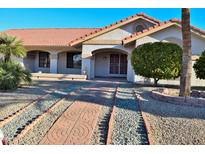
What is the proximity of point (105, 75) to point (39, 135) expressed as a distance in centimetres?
1758

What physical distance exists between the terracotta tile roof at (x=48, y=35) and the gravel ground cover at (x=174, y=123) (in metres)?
15.6

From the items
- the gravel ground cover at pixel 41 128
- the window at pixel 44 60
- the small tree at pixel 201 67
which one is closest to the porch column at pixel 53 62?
the window at pixel 44 60

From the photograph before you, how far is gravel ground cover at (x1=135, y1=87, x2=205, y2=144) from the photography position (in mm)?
4910

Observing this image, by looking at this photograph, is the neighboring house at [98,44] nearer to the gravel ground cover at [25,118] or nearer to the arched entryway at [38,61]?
the arched entryway at [38,61]

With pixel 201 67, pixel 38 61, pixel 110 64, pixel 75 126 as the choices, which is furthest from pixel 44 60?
pixel 75 126

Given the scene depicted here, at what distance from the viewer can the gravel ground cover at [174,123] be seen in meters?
4.91

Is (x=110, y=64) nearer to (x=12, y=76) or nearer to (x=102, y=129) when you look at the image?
(x=12, y=76)

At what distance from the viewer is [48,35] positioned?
2514cm

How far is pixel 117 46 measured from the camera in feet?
62.4

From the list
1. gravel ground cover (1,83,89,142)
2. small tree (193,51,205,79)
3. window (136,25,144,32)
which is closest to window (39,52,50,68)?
window (136,25,144,32)

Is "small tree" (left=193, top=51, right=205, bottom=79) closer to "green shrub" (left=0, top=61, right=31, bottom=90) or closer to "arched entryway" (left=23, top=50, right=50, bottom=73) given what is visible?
"green shrub" (left=0, top=61, right=31, bottom=90)

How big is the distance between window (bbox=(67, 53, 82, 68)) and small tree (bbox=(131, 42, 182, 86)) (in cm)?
1079
